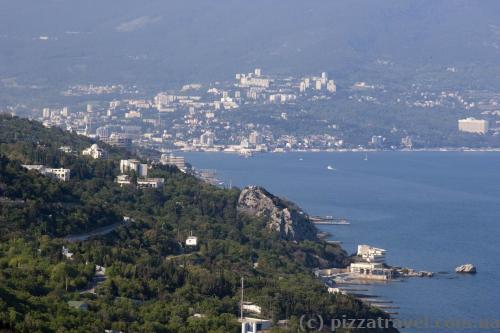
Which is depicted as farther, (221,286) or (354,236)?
(354,236)

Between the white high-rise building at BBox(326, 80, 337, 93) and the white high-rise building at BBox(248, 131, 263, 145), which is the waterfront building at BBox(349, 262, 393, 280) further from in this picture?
the white high-rise building at BBox(326, 80, 337, 93)

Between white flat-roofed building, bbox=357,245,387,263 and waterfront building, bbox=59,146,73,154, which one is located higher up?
waterfront building, bbox=59,146,73,154

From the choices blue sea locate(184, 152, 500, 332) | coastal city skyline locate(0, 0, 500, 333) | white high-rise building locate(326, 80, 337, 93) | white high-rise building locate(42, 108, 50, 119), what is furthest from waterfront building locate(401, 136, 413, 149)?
white high-rise building locate(42, 108, 50, 119)

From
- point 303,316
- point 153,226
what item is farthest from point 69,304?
point 153,226

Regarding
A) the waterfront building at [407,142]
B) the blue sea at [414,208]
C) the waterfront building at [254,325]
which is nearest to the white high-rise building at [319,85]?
the waterfront building at [407,142]

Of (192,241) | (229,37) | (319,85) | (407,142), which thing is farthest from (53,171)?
(229,37)

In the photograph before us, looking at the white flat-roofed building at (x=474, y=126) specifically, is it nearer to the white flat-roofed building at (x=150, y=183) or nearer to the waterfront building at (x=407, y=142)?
the waterfront building at (x=407, y=142)

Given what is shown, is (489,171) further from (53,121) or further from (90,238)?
(90,238)
